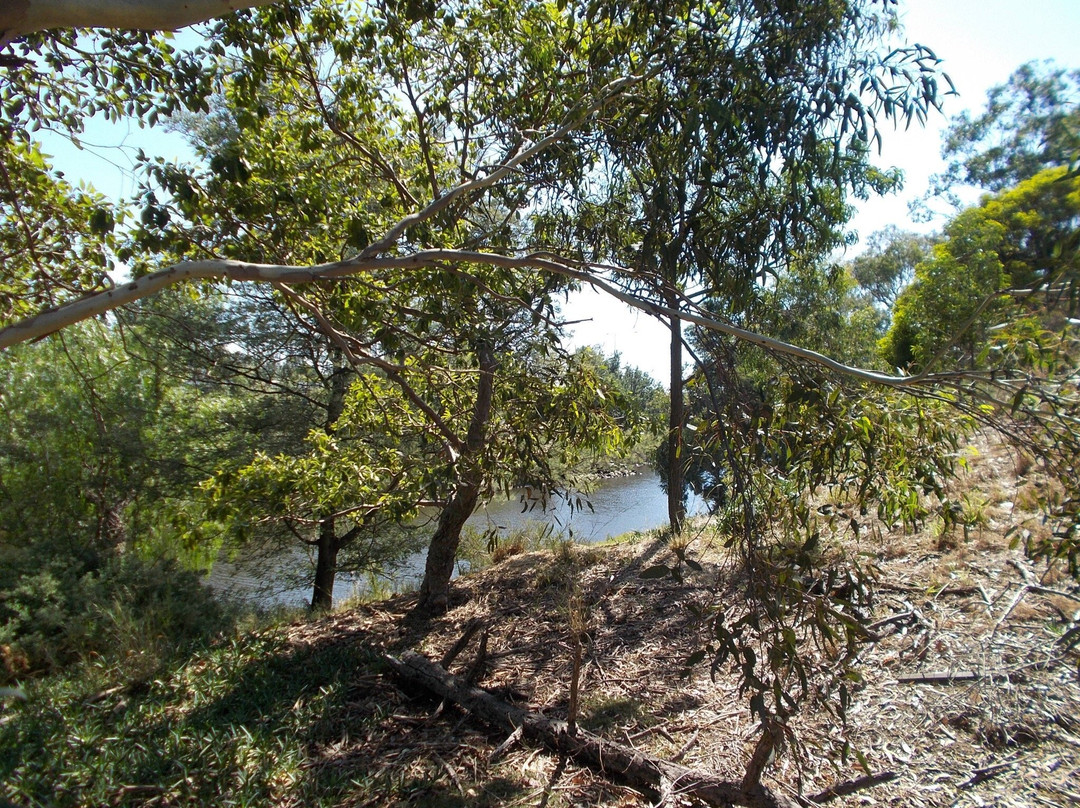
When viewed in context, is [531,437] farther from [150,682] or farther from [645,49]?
[150,682]

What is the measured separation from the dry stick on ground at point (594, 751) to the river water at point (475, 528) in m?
3.46

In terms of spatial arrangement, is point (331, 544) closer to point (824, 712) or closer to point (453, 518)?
point (453, 518)

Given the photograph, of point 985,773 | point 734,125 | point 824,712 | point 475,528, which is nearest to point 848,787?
point 985,773

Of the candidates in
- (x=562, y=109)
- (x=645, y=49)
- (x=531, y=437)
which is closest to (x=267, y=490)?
(x=531, y=437)

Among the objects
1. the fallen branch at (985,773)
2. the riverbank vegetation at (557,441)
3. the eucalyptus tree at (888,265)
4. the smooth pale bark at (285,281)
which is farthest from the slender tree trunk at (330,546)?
the eucalyptus tree at (888,265)

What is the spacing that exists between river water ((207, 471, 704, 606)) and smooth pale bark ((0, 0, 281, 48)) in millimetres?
6349

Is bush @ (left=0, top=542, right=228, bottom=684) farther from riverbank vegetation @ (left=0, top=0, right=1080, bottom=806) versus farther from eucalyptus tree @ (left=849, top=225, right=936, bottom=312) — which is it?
eucalyptus tree @ (left=849, top=225, right=936, bottom=312)

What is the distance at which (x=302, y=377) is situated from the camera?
A: 12234mm

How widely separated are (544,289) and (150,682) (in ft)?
14.5

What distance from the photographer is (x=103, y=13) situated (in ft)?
7.97

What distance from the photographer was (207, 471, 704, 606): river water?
10680 millimetres

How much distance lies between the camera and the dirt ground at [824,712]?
3469 mm

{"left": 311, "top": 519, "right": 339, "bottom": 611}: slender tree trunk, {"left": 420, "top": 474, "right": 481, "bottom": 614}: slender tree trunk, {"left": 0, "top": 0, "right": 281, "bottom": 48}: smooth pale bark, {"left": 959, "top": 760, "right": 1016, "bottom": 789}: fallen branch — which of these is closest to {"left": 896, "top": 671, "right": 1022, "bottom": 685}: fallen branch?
{"left": 959, "top": 760, "right": 1016, "bottom": 789}: fallen branch

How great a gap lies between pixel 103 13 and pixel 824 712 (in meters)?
4.91
